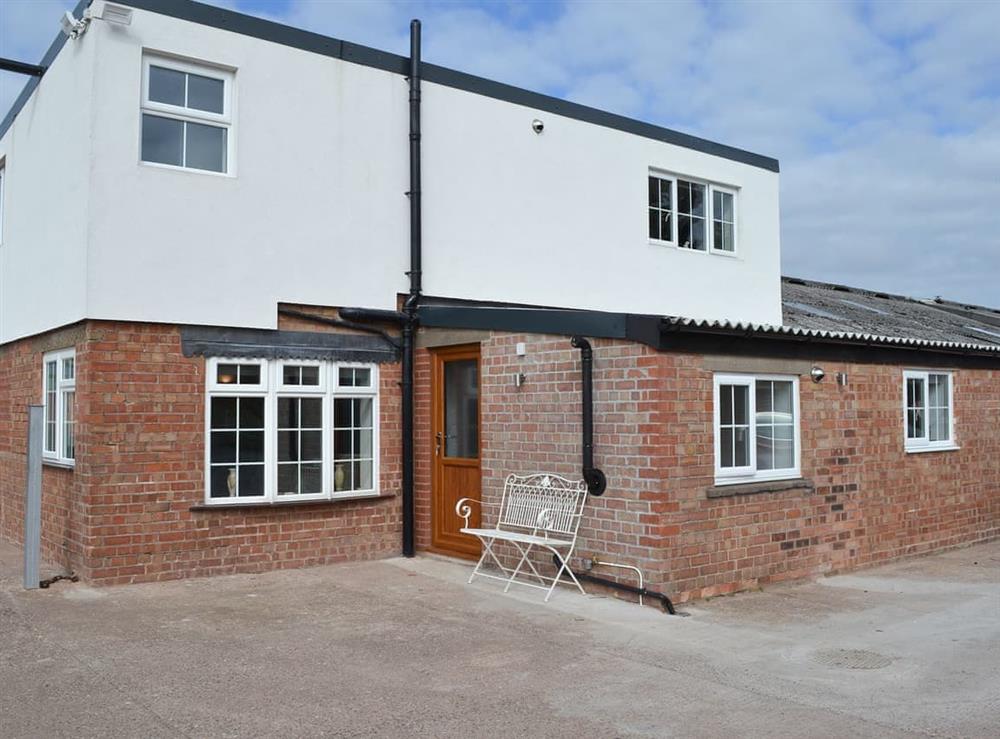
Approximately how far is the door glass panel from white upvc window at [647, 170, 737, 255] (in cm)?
478

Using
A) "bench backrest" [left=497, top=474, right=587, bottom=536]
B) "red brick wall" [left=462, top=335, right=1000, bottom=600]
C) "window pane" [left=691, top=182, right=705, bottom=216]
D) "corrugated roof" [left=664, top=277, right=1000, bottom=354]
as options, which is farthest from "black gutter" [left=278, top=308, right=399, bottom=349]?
"window pane" [left=691, top=182, right=705, bottom=216]

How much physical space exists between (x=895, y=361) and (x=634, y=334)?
4212mm

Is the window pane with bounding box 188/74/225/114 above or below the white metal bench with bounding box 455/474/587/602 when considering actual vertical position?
above

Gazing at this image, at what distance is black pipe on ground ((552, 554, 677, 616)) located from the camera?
7812 mm

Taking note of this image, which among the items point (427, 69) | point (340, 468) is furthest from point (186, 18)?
point (340, 468)

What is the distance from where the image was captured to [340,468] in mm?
10281

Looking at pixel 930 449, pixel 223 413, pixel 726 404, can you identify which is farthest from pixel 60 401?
pixel 930 449

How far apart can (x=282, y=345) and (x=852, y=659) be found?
6097 mm

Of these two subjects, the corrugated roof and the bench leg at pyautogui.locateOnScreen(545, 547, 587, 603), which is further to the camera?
the corrugated roof

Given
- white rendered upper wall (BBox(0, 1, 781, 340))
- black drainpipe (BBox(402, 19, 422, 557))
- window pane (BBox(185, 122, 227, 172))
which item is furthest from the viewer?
black drainpipe (BBox(402, 19, 422, 557))

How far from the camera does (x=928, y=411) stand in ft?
37.4

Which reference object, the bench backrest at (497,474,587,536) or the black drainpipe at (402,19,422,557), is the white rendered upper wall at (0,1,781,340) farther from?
the bench backrest at (497,474,587,536)

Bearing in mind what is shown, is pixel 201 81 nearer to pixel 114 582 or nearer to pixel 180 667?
pixel 114 582

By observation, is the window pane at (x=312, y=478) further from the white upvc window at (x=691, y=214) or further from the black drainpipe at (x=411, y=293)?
the white upvc window at (x=691, y=214)
